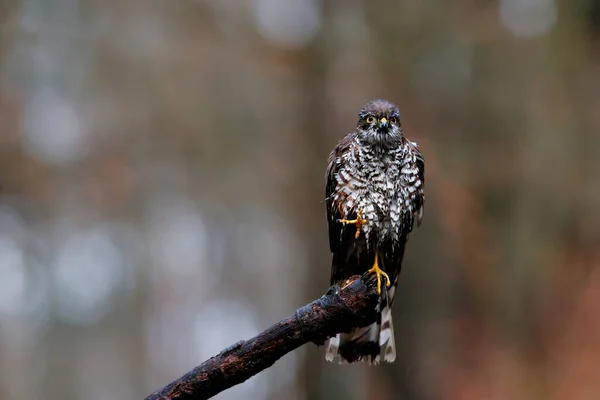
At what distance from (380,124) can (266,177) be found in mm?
3581

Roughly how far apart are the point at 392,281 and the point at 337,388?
7.05ft

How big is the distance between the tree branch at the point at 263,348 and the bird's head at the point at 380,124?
678 mm

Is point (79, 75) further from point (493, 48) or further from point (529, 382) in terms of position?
point (529, 382)


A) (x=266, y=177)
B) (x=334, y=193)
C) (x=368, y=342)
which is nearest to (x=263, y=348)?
(x=334, y=193)

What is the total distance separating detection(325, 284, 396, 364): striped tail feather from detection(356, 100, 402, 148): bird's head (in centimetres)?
74

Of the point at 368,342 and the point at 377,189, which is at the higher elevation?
the point at 377,189

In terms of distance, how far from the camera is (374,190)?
7.51 feet

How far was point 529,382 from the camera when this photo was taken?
4.37m

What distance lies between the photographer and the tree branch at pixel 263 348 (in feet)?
5.90

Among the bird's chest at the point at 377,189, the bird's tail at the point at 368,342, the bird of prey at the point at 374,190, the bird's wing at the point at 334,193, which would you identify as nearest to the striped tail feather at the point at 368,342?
the bird's tail at the point at 368,342

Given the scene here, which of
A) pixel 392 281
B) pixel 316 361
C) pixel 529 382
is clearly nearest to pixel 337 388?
pixel 316 361

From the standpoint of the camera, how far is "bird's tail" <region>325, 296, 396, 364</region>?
2598mm

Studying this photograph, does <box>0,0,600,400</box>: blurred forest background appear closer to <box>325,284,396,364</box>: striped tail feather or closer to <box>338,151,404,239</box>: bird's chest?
<box>325,284,396,364</box>: striped tail feather

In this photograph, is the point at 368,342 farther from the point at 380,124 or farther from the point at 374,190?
the point at 380,124
